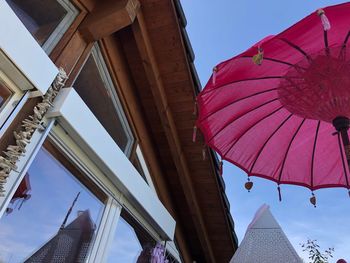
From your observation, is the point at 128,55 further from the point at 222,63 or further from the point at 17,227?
the point at 17,227

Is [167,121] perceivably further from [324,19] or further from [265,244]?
[324,19]

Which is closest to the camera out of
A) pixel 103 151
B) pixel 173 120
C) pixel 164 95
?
pixel 103 151

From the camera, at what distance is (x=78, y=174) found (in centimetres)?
182

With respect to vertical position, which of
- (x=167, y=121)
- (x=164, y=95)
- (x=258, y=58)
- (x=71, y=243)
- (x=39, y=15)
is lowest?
(x=71, y=243)

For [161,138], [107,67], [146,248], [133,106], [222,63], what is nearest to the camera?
[222,63]

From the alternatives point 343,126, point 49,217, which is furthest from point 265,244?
point 49,217

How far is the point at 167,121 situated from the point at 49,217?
1.59 m

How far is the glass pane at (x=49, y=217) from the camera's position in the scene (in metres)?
1.40

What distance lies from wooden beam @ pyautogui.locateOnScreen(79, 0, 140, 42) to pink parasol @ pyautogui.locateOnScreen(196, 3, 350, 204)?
876 millimetres

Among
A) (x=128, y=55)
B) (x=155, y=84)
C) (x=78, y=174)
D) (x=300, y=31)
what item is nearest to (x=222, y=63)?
(x=300, y=31)

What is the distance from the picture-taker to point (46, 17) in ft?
5.77

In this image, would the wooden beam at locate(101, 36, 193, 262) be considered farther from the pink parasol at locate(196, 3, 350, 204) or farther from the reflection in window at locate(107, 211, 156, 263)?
the pink parasol at locate(196, 3, 350, 204)

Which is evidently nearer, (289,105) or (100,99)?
(289,105)

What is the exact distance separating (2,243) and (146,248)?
1.56 metres
